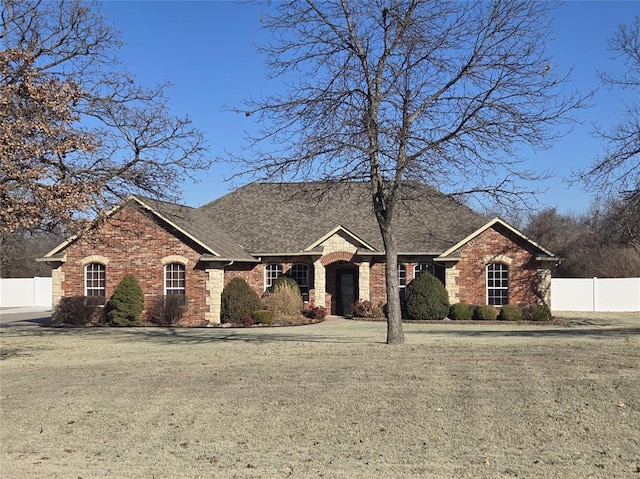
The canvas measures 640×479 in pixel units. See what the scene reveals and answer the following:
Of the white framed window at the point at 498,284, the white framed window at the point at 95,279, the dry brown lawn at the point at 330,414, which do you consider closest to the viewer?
the dry brown lawn at the point at 330,414

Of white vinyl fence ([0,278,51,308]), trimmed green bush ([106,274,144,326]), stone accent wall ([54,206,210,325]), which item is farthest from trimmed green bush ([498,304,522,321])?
white vinyl fence ([0,278,51,308])

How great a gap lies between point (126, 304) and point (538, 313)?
60.0 feet

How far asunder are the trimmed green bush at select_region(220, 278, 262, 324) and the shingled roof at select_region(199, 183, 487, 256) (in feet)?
13.3

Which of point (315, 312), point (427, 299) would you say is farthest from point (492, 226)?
point (315, 312)

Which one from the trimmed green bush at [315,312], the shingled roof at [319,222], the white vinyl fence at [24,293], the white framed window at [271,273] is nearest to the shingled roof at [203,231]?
the shingled roof at [319,222]

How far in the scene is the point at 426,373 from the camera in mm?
12633

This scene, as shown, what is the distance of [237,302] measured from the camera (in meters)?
30.0

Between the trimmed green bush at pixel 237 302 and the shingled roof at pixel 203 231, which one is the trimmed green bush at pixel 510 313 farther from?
the shingled roof at pixel 203 231

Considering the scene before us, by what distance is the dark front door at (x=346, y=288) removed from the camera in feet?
117

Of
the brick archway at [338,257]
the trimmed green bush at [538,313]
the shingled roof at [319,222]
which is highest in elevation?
the shingled roof at [319,222]

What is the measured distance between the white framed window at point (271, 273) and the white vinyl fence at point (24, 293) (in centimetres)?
2274

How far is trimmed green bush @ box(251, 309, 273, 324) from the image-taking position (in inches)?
1150

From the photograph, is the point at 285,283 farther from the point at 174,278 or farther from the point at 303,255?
the point at 174,278

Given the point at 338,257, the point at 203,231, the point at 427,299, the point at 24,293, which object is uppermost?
the point at 203,231
